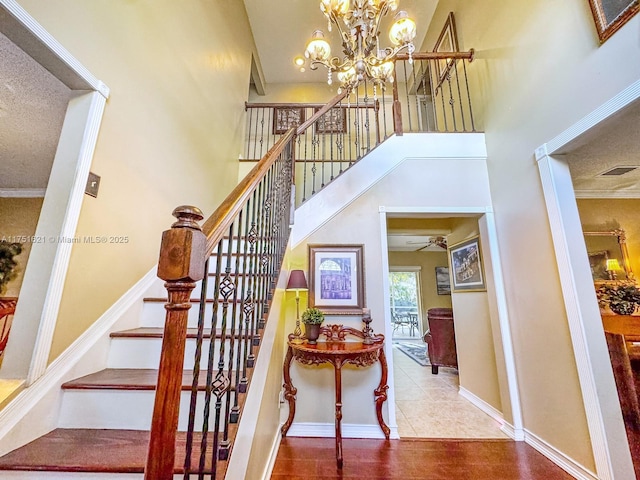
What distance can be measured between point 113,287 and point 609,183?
14.8 feet

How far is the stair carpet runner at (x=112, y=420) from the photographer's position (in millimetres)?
959

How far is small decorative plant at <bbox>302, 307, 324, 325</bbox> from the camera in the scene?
7.36ft

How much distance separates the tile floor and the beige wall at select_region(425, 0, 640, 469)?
1.53ft

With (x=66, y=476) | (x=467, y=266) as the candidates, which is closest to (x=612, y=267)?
(x=467, y=266)

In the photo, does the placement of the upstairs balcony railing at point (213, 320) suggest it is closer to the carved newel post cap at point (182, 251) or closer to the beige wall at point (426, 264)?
the carved newel post cap at point (182, 251)

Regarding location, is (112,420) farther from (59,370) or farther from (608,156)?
(608,156)

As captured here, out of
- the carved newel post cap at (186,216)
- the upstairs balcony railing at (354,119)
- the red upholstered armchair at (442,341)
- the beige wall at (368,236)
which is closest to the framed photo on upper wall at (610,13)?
the beige wall at (368,236)

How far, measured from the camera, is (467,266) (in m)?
3.06

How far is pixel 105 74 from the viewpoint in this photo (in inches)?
62.4

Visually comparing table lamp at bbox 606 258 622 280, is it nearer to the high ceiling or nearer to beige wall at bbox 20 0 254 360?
the high ceiling

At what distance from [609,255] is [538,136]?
223 centimetres

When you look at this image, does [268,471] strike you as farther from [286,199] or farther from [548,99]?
[548,99]

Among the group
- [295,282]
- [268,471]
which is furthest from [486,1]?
[268,471]

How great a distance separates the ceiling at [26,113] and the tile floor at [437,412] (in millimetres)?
3695
